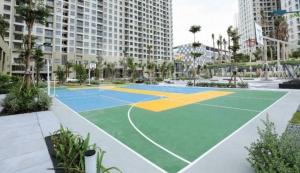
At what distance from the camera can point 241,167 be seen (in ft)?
13.4

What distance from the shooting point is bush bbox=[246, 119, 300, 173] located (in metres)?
2.91

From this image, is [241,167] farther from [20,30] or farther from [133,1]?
[133,1]

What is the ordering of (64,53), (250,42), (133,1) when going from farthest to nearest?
(133,1) < (64,53) < (250,42)

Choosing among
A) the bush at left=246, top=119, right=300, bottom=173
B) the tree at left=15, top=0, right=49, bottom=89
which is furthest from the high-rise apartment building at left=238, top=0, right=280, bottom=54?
the bush at left=246, top=119, right=300, bottom=173

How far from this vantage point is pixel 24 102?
34.6 feet

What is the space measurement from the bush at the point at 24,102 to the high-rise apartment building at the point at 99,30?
49032 mm

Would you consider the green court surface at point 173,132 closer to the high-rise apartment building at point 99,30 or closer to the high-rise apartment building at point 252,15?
the high-rise apartment building at point 99,30

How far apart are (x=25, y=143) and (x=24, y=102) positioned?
6.25m

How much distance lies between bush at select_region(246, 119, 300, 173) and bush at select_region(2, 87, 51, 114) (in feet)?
39.8

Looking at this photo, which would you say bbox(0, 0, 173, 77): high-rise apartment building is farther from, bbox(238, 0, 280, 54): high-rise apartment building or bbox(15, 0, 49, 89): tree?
bbox(238, 0, 280, 54): high-rise apartment building

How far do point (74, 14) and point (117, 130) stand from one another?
74726 mm

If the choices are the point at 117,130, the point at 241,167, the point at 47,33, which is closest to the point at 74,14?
the point at 47,33

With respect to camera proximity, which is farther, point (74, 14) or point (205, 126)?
point (74, 14)

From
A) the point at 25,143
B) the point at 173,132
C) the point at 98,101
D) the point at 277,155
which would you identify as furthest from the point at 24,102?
the point at 277,155
